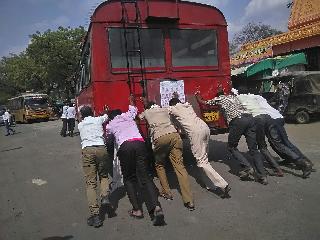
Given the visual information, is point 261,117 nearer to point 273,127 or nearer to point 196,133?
point 273,127

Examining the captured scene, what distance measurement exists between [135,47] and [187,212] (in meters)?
3.67

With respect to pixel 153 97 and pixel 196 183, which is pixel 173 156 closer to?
pixel 196 183

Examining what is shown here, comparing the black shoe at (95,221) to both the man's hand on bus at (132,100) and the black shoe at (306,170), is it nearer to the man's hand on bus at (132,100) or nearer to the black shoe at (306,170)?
the man's hand on bus at (132,100)

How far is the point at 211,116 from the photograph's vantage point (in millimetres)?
7555

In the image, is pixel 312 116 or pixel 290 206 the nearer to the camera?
pixel 290 206

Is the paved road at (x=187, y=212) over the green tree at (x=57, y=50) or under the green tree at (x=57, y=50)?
under

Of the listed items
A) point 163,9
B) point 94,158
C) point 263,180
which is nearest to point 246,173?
point 263,180

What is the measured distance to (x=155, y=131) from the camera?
5.95m

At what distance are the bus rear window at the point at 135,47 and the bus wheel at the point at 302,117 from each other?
8394mm

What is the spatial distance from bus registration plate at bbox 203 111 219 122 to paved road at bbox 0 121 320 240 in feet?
3.68

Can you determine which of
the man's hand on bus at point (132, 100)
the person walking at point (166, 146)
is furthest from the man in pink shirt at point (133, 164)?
the man's hand on bus at point (132, 100)

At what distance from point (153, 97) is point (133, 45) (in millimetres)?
1165

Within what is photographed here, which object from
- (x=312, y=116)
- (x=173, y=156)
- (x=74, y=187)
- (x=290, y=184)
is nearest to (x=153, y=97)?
(x=173, y=156)

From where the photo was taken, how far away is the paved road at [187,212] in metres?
4.63
